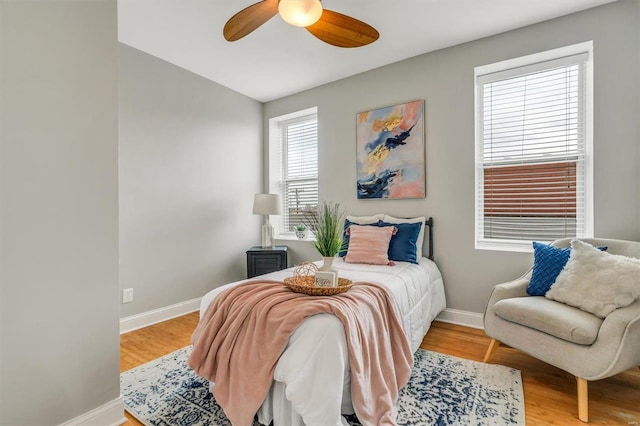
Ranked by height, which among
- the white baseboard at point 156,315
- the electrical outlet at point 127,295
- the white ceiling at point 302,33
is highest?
the white ceiling at point 302,33

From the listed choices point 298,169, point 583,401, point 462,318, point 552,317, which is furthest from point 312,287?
point 298,169

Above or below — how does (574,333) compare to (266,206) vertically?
below

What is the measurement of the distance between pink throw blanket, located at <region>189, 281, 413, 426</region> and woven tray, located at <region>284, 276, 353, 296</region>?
0.04 metres

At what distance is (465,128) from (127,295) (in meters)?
3.60

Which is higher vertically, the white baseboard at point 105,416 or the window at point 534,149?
the window at point 534,149

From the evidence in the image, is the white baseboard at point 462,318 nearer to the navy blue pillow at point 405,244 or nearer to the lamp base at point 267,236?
the navy blue pillow at point 405,244

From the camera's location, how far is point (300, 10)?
1676 millimetres

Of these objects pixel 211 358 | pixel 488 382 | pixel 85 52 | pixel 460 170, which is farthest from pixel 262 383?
pixel 460 170

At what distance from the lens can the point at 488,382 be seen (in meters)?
2.03

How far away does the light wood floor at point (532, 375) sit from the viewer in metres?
1.71

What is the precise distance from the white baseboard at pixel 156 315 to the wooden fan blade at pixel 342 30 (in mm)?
2963

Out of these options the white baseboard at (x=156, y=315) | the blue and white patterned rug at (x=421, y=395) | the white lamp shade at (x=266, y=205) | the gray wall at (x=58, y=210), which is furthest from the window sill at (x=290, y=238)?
the gray wall at (x=58, y=210)

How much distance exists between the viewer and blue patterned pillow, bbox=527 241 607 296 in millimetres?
2180

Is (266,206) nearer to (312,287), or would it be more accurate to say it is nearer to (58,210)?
(312,287)
